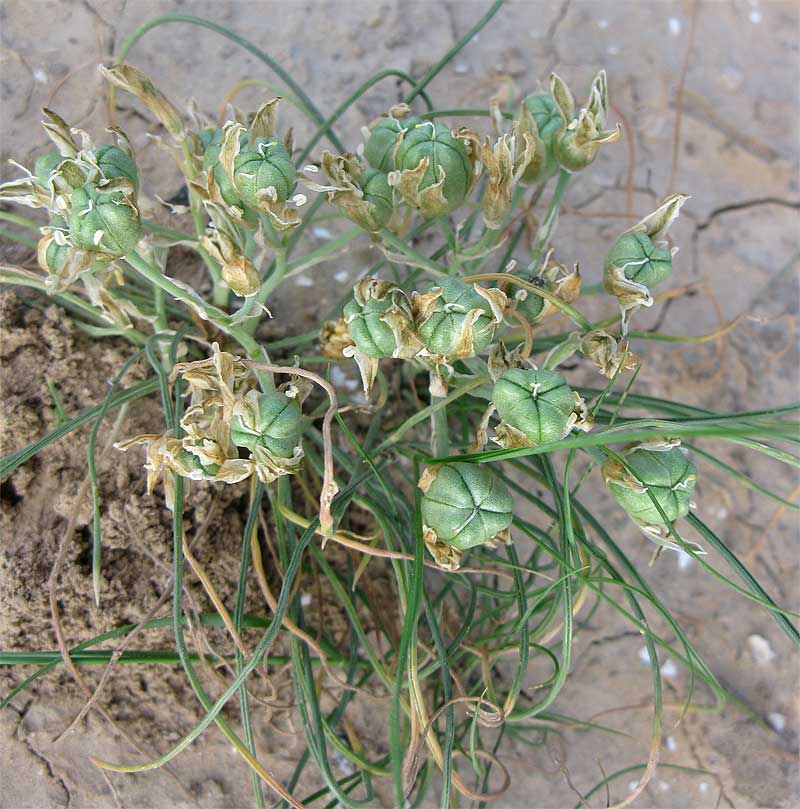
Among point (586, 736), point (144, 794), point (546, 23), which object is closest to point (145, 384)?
point (144, 794)

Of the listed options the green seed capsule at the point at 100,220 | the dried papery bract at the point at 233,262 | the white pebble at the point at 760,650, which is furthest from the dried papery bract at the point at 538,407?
the white pebble at the point at 760,650

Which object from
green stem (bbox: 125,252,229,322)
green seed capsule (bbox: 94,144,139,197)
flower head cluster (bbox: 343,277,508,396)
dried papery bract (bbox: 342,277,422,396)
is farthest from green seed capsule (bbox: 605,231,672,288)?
green seed capsule (bbox: 94,144,139,197)

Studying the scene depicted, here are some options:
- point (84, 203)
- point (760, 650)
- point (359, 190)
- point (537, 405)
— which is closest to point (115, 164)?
point (84, 203)

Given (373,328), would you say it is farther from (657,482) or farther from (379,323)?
(657,482)

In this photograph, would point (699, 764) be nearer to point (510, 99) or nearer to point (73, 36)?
point (510, 99)

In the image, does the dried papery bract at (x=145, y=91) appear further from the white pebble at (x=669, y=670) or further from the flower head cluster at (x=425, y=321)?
the white pebble at (x=669, y=670)

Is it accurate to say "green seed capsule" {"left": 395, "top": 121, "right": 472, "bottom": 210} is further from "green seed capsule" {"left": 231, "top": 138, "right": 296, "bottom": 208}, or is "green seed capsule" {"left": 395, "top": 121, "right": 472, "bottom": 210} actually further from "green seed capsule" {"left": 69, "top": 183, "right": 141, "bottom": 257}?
"green seed capsule" {"left": 69, "top": 183, "right": 141, "bottom": 257}
